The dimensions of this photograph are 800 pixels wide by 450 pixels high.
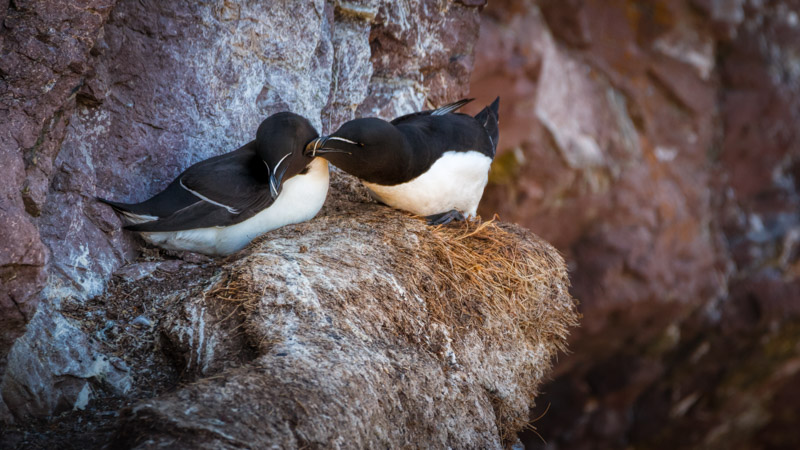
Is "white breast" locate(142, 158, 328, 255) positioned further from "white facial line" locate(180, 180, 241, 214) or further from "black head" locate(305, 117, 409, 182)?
"black head" locate(305, 117, 409, 182)

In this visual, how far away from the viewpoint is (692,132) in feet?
28.5

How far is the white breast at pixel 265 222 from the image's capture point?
374 centimetres

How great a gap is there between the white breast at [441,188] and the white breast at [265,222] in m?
0.29

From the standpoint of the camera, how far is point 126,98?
3844 mm

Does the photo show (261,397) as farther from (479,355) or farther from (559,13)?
(559,13)

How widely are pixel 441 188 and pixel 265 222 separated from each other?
1006mm

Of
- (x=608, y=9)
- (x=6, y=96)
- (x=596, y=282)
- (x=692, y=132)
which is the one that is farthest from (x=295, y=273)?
(x=692, y=132)

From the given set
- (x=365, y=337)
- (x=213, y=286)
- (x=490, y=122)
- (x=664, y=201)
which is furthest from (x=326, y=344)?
(x=664, y=201)

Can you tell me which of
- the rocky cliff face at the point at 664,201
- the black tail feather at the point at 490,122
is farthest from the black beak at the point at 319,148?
the rocky cliff face at the point at 664,201

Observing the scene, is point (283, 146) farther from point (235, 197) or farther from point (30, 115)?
point (30, 115)

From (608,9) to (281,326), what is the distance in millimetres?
6495

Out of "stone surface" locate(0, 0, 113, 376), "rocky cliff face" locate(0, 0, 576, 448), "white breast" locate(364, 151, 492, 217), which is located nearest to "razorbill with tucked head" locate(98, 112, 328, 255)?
"rocky cliff face" locate(0, 0, 576, 448)

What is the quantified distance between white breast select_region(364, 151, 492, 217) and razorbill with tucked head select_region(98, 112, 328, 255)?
45cm

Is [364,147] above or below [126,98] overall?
below
